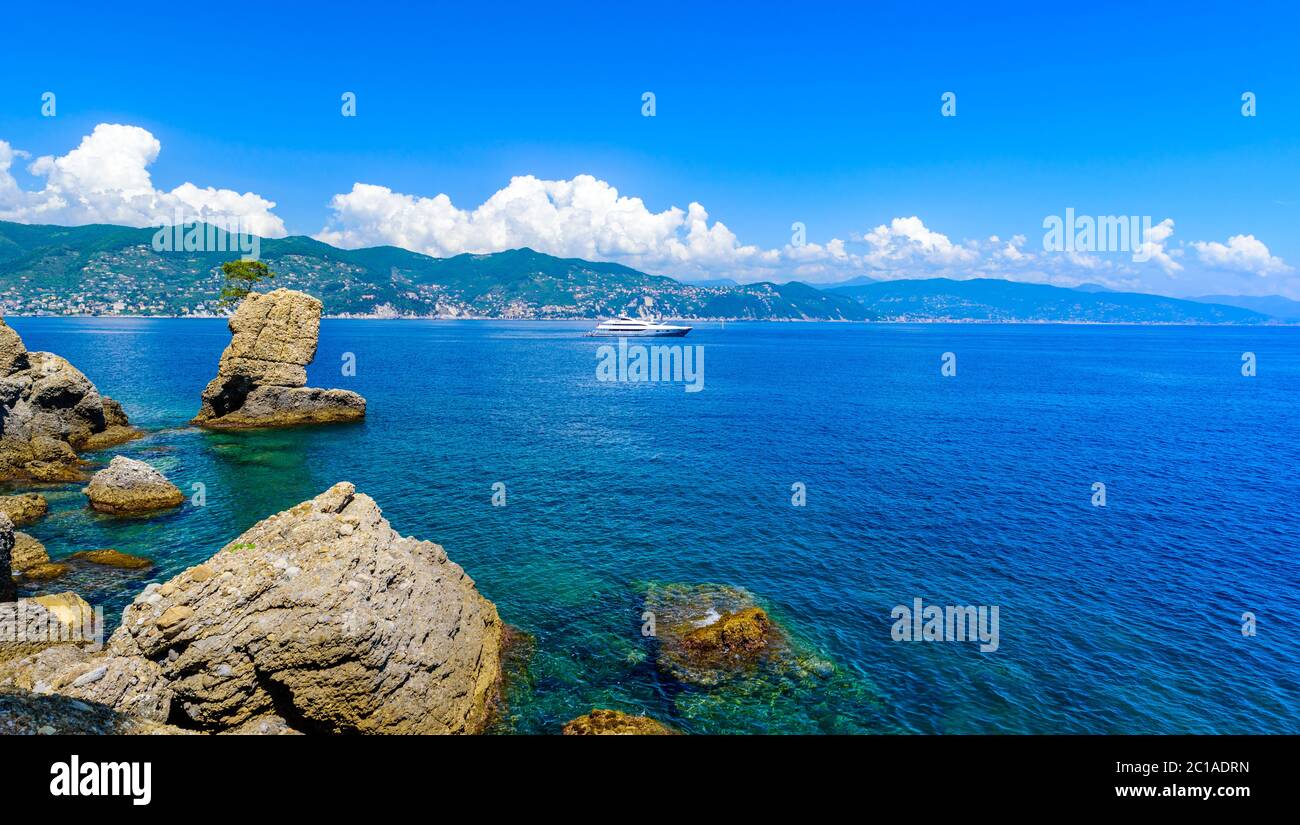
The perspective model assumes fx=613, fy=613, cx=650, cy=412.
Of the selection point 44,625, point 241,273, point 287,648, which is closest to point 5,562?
point 44,625

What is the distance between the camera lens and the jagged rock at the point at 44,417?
47.6m

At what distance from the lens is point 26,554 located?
3152 cm

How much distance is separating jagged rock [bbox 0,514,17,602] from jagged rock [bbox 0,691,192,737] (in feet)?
68.4

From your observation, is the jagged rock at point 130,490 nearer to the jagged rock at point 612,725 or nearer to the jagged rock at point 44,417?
the jagged rock at point 44,417

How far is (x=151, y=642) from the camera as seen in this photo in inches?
691

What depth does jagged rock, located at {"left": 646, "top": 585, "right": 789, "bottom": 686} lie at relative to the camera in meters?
25.2

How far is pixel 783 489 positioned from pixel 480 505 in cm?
2368

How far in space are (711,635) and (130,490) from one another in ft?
132

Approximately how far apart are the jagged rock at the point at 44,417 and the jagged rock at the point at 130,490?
8.70m

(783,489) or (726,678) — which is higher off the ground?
(783,489)

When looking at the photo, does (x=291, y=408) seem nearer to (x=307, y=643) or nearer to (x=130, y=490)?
(x=130, y=490)
